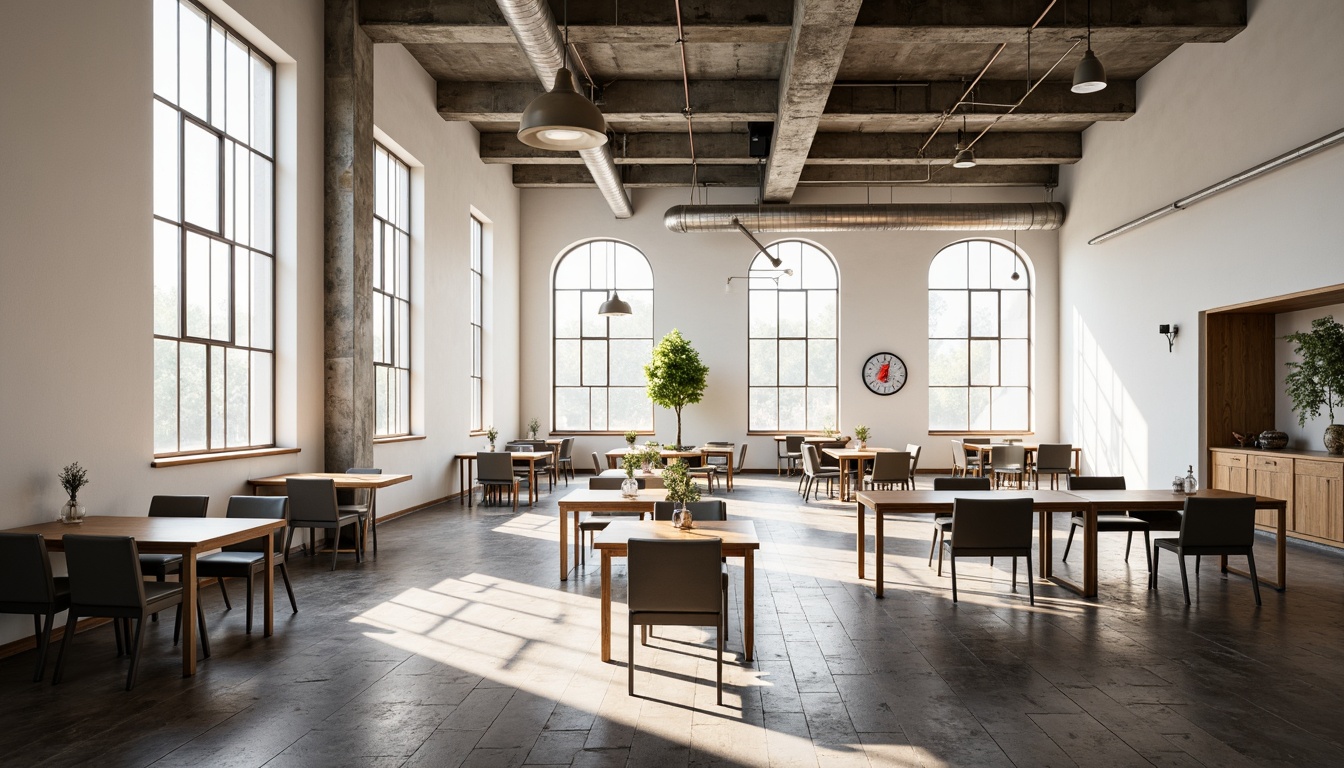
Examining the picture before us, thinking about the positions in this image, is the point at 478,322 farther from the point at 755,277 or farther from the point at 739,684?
the point at 739,684

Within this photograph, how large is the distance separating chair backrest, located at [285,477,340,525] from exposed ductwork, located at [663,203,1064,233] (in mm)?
8619

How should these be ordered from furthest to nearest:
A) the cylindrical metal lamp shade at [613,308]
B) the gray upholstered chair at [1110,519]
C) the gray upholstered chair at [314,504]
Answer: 1. the cylindrical metal lamp shade at [613,308]
2. the gray upholstered chair at [314,504]
3. the gray upholstered chair at [1110,519]

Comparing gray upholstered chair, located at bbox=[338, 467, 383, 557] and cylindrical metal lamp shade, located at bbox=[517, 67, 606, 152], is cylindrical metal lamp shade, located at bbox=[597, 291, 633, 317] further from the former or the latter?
cylindrical metal lamp shade, located at bbox=[517, 67, 606, 152]

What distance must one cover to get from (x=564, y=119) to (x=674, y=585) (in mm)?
2564

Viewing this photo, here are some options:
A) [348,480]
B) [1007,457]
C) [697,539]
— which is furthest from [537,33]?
[1007,457]

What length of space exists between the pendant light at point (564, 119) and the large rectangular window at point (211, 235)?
3055mm

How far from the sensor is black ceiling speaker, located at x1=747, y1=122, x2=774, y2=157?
12.0 metres

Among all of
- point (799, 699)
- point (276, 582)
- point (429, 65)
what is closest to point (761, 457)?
point (429, 65)

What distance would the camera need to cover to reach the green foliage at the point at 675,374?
13703 mm

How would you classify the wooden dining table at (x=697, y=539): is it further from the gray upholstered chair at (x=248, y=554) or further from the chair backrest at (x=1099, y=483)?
the chair backrest at (x=1099, y=483)

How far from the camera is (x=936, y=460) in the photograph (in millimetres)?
15039

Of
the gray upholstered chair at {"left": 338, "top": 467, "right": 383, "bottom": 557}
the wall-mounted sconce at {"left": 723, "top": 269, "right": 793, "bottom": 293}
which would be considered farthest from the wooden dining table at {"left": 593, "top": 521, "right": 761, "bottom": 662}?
the wall-mounted sconce at {"left": 723, "top": 269, "right": 793, "bottom": 293}

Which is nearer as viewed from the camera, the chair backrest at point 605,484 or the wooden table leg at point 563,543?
the wooden table leg at point 563,543

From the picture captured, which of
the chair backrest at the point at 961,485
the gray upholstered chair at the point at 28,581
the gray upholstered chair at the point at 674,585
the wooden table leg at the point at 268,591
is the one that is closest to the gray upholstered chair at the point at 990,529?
the chair backrest at the point at 961,485
